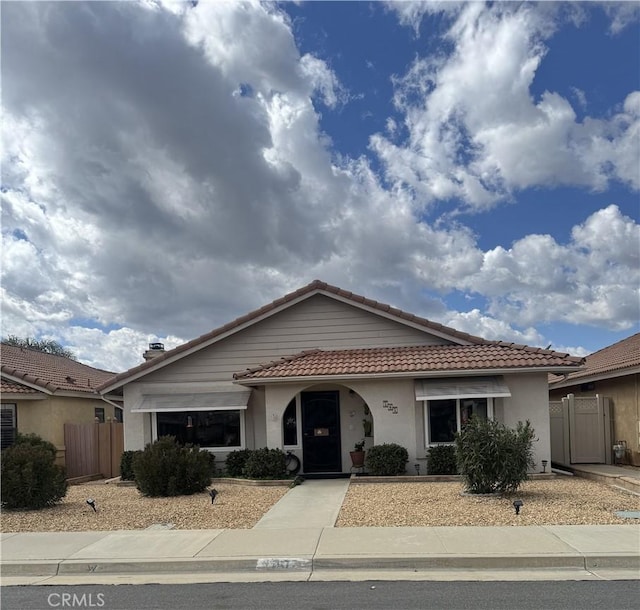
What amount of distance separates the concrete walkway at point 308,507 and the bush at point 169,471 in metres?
1.95

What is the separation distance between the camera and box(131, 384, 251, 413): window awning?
1677cm

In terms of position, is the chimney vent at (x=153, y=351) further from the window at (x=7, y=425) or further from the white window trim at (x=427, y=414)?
the white window trim at (x=427, y=414)

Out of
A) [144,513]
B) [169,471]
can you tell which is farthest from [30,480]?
[169,471]

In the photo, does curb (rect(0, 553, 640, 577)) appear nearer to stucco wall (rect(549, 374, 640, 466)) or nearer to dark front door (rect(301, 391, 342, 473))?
dark front door (rect(301, 391, 342, 473))

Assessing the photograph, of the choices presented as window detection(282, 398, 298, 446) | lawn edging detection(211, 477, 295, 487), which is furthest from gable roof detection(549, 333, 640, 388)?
lawn edging detection(211, 477, 295, 487)

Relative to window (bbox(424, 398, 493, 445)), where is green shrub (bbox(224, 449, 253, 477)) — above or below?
below

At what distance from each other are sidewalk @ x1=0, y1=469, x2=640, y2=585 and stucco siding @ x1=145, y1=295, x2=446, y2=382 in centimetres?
849

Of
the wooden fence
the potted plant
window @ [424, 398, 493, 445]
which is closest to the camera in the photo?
window @ [424, 398, 493, 445]

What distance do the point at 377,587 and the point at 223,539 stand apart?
292 centimetres

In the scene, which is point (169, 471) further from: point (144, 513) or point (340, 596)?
point (340, 596)

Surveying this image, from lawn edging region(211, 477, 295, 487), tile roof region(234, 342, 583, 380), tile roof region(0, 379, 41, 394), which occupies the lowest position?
lawn edging region(211, 477, 295, 487)

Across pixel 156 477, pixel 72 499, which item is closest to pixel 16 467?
pixel 72 499

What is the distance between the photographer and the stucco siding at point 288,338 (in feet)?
58.2

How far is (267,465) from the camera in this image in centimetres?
1519
